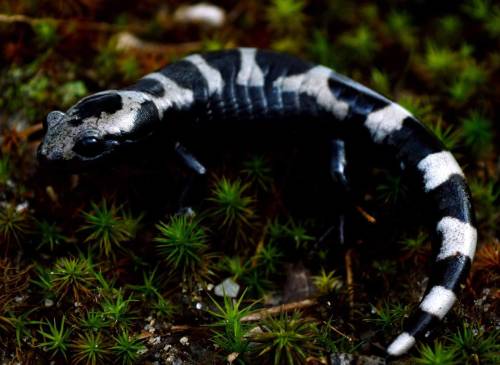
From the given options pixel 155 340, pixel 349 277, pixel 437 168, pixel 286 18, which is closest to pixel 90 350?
pixel 155 340

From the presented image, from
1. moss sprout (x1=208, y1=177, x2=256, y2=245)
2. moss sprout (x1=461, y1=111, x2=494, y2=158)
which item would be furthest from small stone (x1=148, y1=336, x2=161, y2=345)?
moss sprout (x1=461, y1=111, x2=494, y2=158)

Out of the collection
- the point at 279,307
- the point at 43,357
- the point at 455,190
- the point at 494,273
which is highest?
the point at 455,190

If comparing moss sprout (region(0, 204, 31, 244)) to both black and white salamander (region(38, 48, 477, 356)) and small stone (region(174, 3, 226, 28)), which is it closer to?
black and white salamander (region(38, 48, 477, 356))

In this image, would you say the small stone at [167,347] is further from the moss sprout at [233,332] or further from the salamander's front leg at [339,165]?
the salamander's front leg at [339,165]

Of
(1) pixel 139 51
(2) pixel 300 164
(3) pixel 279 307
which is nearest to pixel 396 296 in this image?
(3) pixel 279 307

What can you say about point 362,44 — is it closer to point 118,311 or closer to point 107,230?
point 107,230

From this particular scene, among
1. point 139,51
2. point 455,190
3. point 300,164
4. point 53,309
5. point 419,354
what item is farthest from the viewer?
point 139,51

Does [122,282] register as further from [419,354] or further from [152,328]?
[419,354]

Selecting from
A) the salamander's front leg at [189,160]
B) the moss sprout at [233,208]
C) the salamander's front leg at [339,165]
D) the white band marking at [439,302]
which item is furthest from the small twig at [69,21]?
the white band marking at [439,302]
